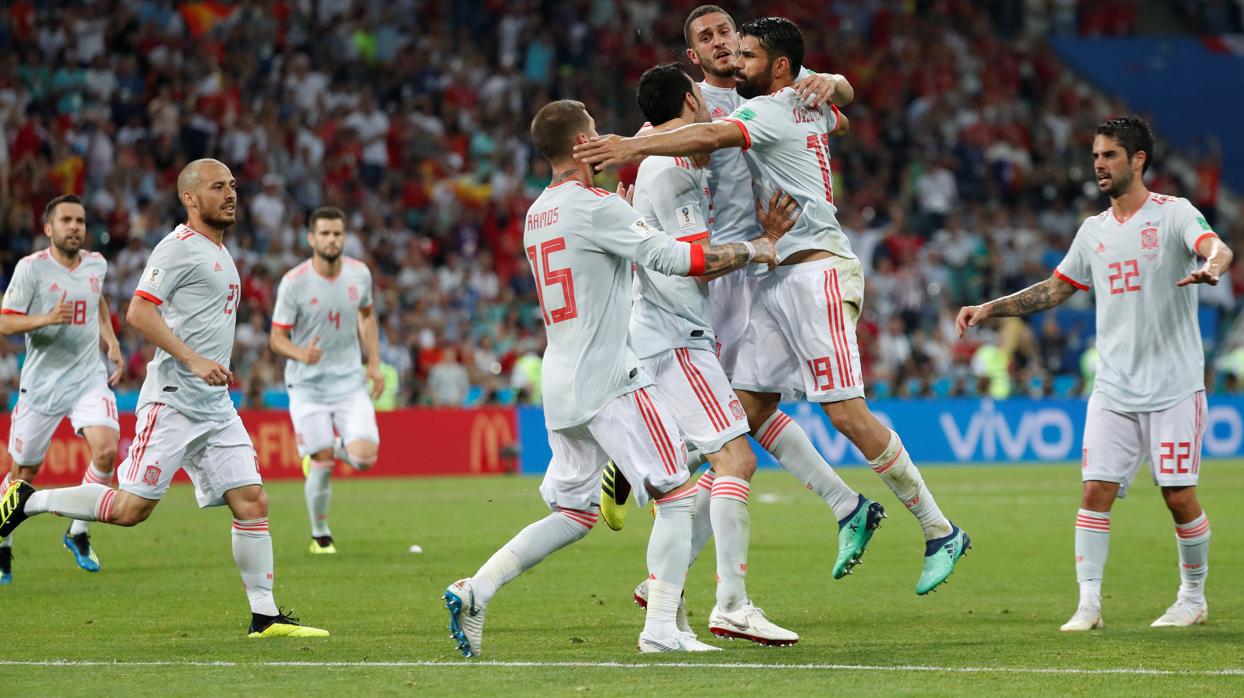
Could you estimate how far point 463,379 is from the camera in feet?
81.0

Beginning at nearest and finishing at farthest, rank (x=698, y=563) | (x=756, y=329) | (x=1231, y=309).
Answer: (x=756, y=329) < (x=698, y=563) < (x=1231, y=309)

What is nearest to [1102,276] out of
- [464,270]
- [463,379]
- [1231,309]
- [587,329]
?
[587,329]

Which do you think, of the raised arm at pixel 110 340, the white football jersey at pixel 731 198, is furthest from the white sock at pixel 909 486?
the raised arm at pixel 110 340

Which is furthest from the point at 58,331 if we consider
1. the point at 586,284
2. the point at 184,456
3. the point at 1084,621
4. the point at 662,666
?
the point at 1084,621

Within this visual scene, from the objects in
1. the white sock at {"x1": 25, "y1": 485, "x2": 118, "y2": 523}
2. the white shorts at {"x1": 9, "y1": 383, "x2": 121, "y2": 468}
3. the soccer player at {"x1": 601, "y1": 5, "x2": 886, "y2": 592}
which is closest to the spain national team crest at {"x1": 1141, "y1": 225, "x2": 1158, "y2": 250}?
the soccer player at {"x1": 601, "y1": 5, "x2": 886, "y2": 592}

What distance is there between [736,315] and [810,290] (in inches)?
20.9

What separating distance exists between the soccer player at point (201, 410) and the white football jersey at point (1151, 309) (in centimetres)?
478

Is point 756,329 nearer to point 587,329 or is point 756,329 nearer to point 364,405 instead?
point 587,329

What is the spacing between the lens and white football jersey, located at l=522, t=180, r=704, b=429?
25.3 feet

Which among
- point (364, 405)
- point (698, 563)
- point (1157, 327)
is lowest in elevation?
point (698, 563)

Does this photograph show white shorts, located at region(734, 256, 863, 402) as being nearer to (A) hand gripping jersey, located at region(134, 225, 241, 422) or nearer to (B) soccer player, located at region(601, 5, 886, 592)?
(B) soccer player, located at region(601, 5, 886, 592)

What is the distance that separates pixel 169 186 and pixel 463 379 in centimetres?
522

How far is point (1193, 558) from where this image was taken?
9.35 m

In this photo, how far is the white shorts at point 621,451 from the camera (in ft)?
25.4
